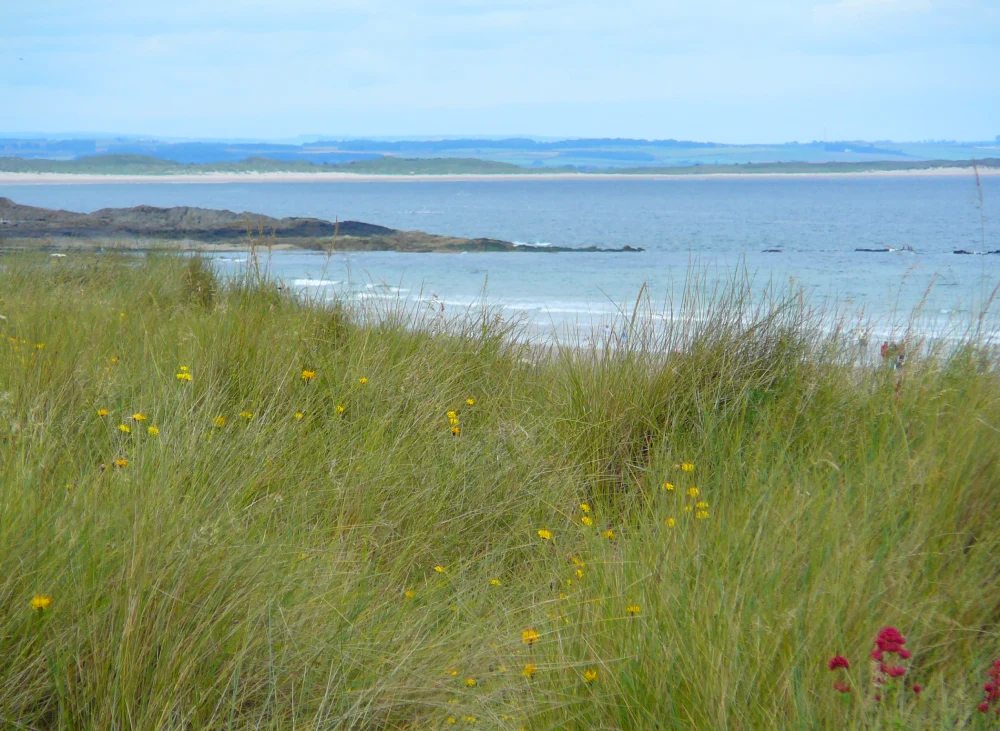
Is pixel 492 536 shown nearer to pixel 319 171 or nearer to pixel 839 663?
pixel 839 663

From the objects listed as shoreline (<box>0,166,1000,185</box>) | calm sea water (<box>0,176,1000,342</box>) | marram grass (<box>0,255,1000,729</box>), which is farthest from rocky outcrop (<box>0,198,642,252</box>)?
shoreline (<box>0,166,1000,185</box>)

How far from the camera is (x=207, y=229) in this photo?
25.2 metres

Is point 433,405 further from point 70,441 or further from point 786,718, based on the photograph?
point 786,718

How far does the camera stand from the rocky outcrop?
874 inches

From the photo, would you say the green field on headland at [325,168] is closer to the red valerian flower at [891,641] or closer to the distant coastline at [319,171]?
the distant coastline at [319,171]

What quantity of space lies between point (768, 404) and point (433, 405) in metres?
1.43

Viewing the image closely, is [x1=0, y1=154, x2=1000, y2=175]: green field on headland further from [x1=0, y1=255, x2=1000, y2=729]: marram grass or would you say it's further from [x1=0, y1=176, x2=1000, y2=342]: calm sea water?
[x1=0, y1=255, x2=1000, y2=729]: marram grass

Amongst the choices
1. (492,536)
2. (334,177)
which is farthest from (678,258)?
(334,177)

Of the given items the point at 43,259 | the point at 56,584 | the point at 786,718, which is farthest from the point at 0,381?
the point at 43,259

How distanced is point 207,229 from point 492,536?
79.1ft

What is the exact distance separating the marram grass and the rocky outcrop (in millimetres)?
17608

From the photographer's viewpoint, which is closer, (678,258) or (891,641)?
(891,641)

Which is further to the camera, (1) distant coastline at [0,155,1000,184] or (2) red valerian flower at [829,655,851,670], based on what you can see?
(1) distant coastline at [0,155,1000,184]

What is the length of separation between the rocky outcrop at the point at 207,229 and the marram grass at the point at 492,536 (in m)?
17.6
